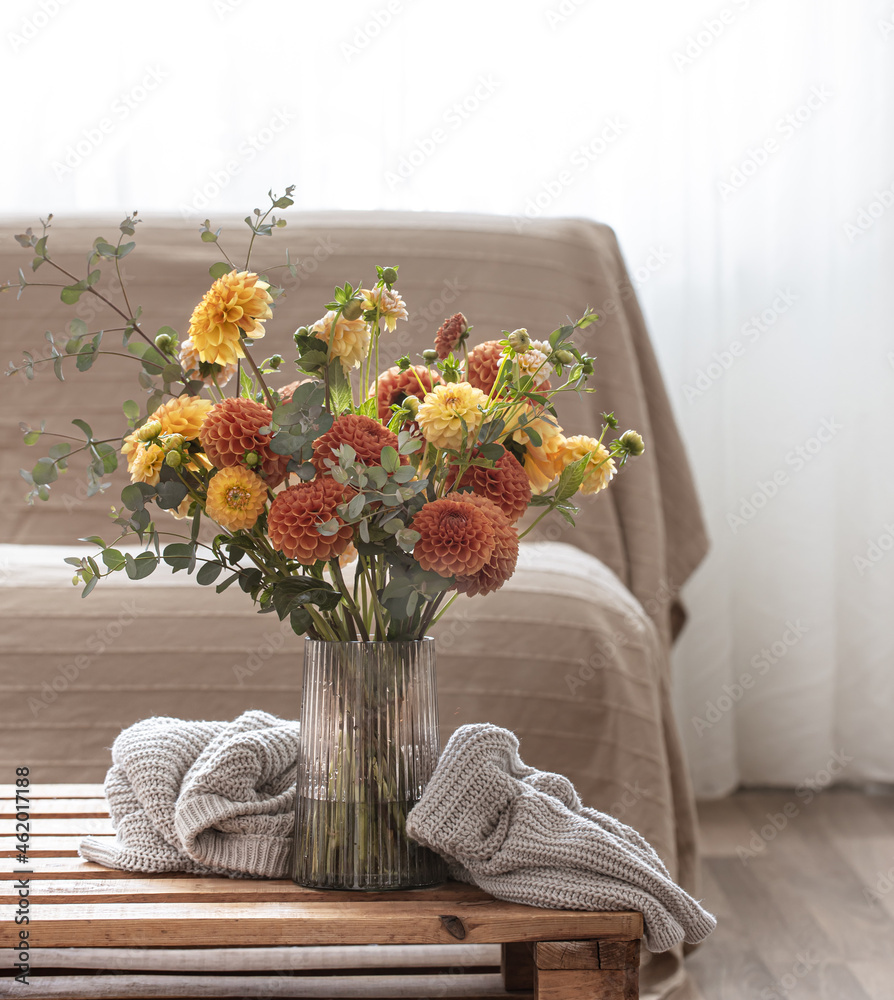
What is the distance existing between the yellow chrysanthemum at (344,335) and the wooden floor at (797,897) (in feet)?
3.16

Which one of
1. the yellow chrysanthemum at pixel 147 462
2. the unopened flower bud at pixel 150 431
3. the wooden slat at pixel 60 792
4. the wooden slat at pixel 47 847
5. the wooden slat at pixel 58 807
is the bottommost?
the wooden slat at pixel 60 792

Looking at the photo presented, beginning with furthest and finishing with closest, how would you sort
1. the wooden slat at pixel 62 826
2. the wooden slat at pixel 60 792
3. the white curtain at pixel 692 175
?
the white curtain at pixel 692 175 < the wooden slat at pixel 60 792 < the wooden slat at pixel 62 826

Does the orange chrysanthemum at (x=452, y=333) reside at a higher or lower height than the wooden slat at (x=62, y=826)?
higher

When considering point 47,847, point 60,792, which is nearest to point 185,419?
point 47,847

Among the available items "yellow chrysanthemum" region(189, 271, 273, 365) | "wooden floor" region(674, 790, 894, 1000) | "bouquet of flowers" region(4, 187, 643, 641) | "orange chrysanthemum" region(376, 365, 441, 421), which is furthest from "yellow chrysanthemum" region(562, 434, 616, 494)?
"wooden floor" region(674, 790, 894, 1000)

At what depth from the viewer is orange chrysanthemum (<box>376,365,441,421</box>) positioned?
70 centimetres

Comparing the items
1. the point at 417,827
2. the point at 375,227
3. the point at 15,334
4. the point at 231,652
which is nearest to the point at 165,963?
the point at 231,652

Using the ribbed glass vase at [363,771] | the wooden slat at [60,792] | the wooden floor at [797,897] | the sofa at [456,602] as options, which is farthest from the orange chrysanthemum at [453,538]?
the wooden floor at [797,897]

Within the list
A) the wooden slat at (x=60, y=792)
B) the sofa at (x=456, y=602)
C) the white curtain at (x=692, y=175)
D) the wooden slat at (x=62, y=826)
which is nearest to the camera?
the wooden slat at (x=62, y=826)

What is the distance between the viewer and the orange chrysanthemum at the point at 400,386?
702 mm

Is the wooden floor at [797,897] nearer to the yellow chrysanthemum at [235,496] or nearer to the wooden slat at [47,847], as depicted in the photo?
the wooden slat at [47,847]

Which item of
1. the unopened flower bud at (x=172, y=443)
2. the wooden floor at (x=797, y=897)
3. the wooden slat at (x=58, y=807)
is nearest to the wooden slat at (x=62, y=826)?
the wooden slat at (x=58, y=807)

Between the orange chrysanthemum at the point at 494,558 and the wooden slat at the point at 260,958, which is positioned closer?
the orange chrysanthemum at the point at 494,558

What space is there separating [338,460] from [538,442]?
13cm
